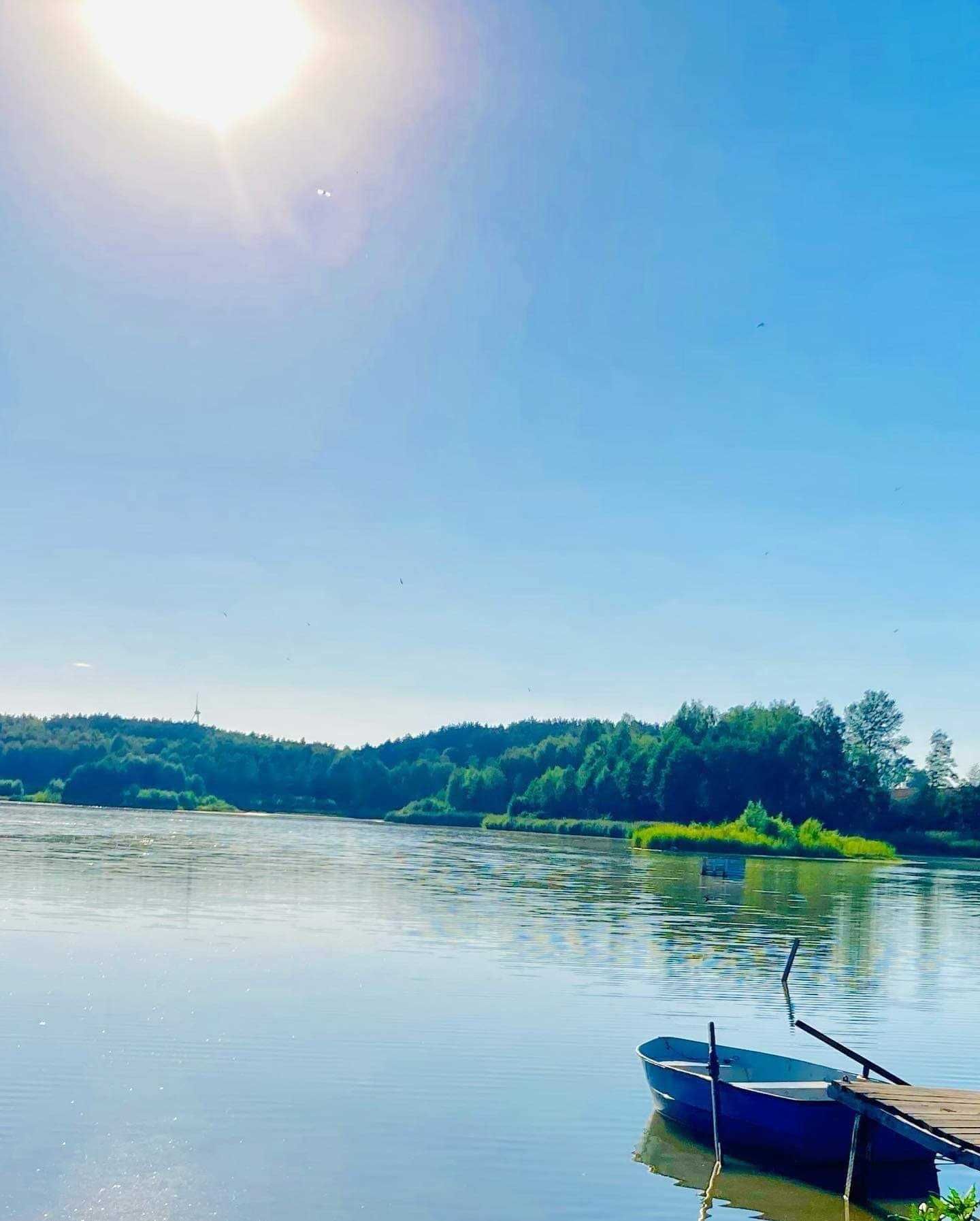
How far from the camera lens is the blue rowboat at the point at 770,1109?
17.4 meters

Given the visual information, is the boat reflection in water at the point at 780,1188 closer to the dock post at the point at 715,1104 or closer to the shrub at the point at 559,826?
the dock post at the point at 715,1104

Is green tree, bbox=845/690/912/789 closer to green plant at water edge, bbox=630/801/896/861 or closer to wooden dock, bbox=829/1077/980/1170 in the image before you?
green plant at water edge, bbox=630/801/896/861

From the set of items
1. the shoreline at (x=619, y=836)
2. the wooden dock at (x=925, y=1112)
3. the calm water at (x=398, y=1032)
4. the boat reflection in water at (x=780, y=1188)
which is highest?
the wooden dock at (x=925, y=1112)

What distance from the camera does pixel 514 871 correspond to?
2963 inches

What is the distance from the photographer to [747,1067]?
799 inches

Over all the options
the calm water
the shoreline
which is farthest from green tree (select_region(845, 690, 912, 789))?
the calm water

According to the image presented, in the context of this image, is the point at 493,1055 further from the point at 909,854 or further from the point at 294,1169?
the point at 909,854

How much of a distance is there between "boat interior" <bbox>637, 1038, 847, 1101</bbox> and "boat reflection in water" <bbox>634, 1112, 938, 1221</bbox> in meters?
1.36

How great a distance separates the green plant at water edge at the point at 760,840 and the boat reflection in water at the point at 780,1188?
317 feet

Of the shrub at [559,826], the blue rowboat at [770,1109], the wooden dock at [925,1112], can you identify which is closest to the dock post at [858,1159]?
the blue rowboat at [770,1109]

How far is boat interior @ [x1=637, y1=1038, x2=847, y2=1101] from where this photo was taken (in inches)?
762

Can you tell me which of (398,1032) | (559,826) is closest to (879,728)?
(559,826)

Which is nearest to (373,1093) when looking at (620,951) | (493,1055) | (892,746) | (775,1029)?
(493,1055)

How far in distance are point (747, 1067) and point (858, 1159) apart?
3592mm
